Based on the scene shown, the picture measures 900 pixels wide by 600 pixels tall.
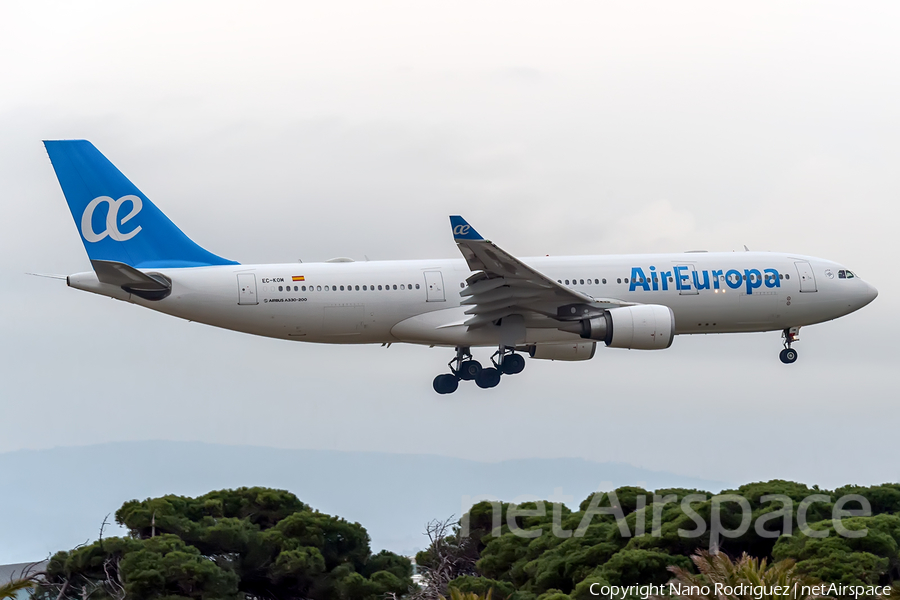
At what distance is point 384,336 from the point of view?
137 feet

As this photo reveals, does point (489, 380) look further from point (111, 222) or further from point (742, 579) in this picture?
point (742, 579)

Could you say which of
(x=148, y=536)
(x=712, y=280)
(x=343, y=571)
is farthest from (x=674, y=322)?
(x=148, y=536)

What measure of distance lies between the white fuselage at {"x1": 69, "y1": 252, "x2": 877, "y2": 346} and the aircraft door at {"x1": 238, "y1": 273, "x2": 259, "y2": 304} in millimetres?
33

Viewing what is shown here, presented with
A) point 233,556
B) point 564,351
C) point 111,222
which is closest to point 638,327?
point 564,351

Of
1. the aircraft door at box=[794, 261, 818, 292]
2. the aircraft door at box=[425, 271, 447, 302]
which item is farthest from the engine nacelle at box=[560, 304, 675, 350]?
the aircraft door at box=[794, 261, 818, 292]

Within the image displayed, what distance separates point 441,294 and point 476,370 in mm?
4086

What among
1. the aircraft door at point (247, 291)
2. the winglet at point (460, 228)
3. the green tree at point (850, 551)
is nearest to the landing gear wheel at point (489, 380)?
the winglet at point (460, 228)

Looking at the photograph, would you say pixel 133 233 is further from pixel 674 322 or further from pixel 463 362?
pixel 674 322

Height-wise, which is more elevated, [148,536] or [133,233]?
[133,233]

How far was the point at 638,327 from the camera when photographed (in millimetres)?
40406

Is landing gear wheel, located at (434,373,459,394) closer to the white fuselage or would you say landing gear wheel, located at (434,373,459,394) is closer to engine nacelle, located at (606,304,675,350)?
the white fuselage

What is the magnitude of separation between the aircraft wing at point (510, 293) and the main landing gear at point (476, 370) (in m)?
2.21

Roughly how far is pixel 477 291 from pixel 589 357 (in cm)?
774

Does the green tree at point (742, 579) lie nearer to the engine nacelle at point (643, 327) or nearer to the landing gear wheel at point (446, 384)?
the engine nacelle at point (643, 327)
